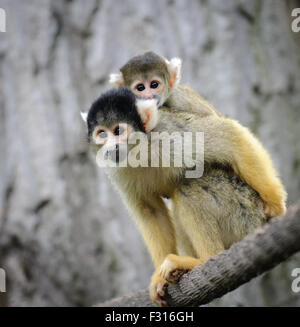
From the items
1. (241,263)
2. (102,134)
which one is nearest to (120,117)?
(102,134)

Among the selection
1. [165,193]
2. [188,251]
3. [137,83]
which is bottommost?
[188,251]

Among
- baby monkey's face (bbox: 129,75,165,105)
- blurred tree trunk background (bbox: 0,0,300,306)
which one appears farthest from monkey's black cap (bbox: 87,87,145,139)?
blurred tree trunk background (bbox: 0,0,300,306)

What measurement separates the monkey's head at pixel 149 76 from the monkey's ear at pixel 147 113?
0.84 metres

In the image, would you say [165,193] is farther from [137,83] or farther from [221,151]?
[137,83]

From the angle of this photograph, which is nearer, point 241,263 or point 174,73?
point 241,263

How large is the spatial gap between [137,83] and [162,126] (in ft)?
3.31

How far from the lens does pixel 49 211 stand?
6.00 meters

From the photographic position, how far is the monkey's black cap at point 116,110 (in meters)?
3.08

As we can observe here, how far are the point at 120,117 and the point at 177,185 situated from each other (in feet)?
1.96

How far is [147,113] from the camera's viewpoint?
3100 millimetres

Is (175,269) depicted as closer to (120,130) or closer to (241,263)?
(241,263)

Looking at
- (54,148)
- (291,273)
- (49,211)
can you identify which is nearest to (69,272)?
(49,211)

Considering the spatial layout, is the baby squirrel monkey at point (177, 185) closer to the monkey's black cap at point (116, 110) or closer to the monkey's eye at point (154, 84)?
the monkey's black cap at point (116, 110)

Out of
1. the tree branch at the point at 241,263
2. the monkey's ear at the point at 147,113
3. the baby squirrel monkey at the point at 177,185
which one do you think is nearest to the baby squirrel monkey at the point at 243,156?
the baby squirrel monkey at the point at 177,185
